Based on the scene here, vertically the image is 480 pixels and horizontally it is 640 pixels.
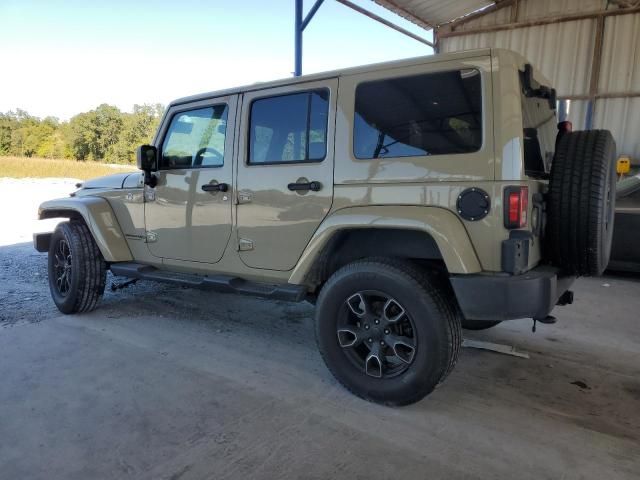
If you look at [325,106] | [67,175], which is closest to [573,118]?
[325,106]

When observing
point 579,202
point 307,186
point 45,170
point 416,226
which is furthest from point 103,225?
point 45,170

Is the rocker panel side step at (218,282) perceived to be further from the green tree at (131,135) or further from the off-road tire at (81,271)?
the green tree at (131,135)

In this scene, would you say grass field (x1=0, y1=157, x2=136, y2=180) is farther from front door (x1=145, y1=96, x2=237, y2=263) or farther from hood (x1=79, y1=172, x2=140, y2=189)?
front door (x1=145, y1=96, x2=237, y2=263)

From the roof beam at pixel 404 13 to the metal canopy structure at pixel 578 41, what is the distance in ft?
0.04

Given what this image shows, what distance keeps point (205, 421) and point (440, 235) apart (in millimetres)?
1622

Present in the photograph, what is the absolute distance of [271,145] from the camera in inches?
128

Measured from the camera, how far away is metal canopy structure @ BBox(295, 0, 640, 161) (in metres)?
10.5

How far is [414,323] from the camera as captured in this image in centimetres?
256

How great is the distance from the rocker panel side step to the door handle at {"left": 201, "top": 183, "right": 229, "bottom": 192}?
66cm

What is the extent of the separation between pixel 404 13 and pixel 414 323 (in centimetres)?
→ 1015

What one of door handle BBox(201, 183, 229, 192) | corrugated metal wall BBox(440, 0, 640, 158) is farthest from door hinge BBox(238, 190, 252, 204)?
corrugated metal wall BBox(440, 0, 640, 158)

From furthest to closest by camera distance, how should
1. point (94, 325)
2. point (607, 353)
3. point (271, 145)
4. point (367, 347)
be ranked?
point (94, 325)
point (607, 353)
point (271, 145)
point (367, 347)

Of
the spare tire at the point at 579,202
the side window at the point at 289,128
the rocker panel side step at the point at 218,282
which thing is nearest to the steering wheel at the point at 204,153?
the side window at the point at 289,128

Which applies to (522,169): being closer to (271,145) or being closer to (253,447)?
(271,145)
